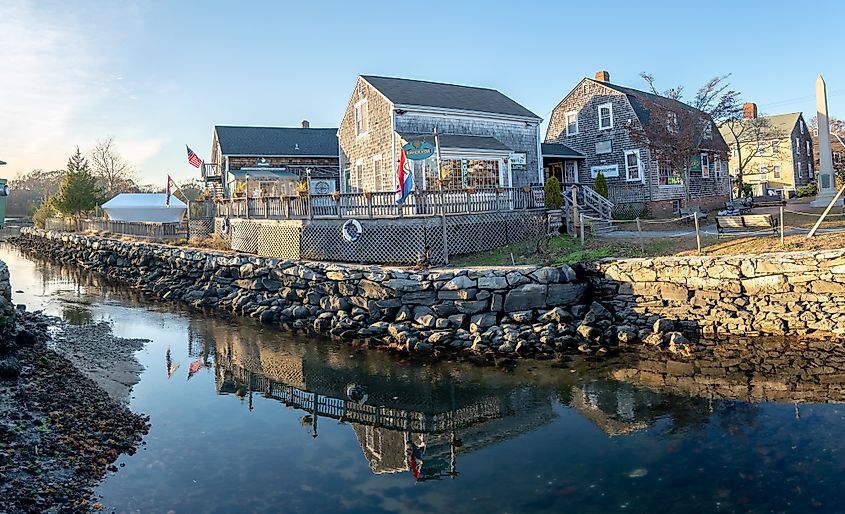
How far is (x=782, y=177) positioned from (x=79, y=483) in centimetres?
5564

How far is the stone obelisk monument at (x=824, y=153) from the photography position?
1898 cm

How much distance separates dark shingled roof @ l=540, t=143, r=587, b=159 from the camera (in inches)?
1238

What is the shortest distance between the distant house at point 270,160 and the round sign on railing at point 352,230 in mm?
14056

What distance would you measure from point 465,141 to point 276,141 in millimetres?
16321

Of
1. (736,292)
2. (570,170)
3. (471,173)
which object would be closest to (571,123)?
(570,170)

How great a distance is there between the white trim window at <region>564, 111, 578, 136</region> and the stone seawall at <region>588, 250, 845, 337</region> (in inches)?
793

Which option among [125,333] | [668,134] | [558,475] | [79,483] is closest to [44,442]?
[79,483]

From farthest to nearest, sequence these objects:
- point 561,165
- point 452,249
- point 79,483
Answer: point 561,165, point 452,249, point 79,483

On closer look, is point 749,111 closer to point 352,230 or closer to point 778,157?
point 778,157

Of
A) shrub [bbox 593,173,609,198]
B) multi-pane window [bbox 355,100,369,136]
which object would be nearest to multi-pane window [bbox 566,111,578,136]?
shrub [bbox 593,173,609,198]

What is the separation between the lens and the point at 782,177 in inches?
1984

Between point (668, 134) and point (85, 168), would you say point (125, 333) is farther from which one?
point (85, 168)

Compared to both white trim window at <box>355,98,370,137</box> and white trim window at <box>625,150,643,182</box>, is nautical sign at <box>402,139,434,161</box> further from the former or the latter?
white trim window at <box>625,150,643,182</box>

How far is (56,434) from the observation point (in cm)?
852
